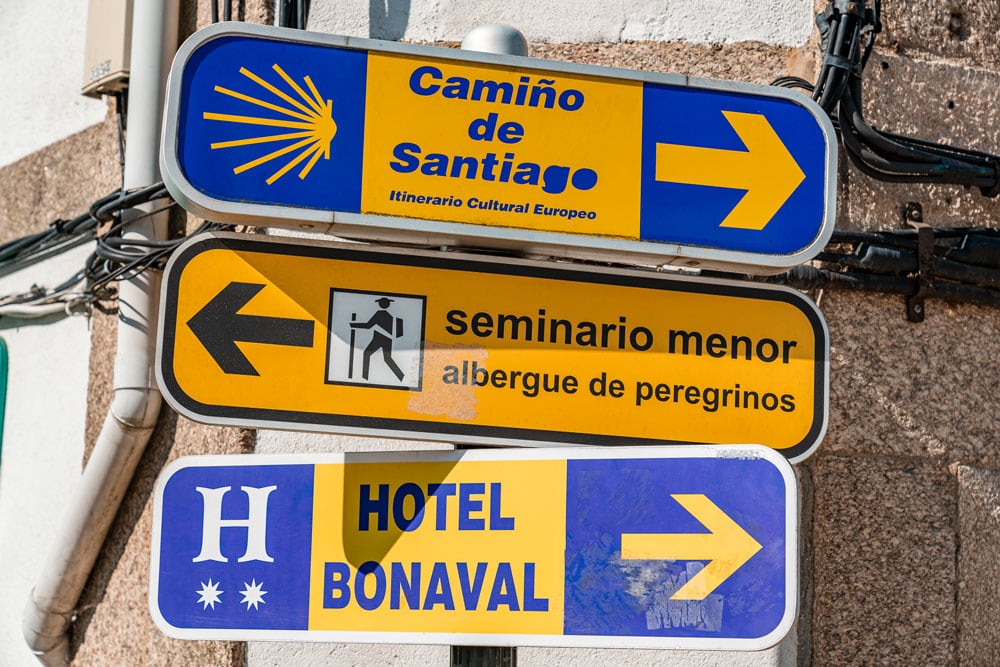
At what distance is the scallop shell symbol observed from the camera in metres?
1.95

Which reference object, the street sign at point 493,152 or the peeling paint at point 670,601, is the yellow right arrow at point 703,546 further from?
the street sign at point 493,152

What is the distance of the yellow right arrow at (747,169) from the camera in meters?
2.06

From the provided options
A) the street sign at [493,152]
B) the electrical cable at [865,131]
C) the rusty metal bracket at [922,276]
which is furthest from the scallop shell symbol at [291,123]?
the rusty metal bracket at [922,276]

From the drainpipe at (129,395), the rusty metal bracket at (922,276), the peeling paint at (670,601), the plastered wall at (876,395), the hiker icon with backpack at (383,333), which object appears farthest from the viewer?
the drainpipe at (129,395)

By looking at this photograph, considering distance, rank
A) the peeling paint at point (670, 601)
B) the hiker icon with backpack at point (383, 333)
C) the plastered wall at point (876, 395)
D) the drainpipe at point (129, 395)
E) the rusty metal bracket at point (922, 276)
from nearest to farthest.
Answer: the peeling paint at point (670, 601) → the hiker icon with backpack at point (383, 333) → the plastered wall at point (876, 395) → the rusty metal bracket at point (922, 276) → the drainpipe at point (129, 395)

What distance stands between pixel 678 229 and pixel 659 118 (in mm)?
211

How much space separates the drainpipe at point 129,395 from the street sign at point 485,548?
6.17ft

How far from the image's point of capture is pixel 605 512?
6.42 feet

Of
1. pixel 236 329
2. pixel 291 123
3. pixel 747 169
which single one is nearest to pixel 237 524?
pixel 236 329

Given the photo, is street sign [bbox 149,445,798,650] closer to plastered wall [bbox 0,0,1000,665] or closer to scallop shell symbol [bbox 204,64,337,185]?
scallop shell symbol [bbox 204,64,337,185]

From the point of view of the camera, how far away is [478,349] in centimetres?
202

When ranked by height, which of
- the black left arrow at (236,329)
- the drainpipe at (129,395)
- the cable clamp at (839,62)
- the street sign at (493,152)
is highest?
the cable clamp at (839,62)

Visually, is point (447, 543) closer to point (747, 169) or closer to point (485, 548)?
point (485, 548)

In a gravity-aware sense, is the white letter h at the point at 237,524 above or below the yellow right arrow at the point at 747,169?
below
